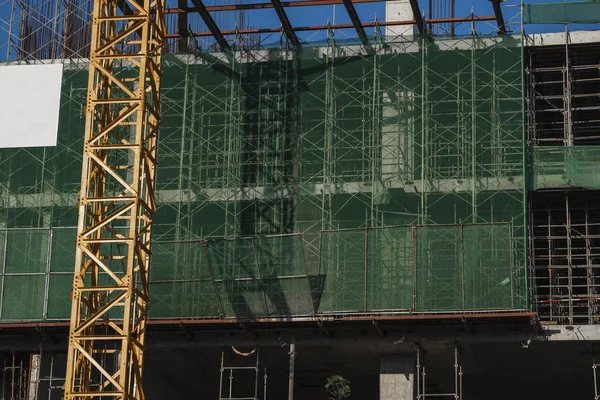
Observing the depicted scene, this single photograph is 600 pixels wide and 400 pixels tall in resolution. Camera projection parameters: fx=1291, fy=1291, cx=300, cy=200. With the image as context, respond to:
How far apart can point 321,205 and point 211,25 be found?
711cm

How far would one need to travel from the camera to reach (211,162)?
141ft

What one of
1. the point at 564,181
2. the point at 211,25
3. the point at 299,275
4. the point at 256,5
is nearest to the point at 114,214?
the point at 299,275

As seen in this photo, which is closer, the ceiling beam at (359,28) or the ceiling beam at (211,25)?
the ceiling beam at (211,25)

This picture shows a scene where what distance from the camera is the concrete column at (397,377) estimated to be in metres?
38.9

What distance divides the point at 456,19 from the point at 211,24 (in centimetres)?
810

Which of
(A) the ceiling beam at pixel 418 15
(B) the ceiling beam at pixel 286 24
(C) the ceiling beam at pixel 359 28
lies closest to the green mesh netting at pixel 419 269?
(C) the ceiling beam at pixel 359 28

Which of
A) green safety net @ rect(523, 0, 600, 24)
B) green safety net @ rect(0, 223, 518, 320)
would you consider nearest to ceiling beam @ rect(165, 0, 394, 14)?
green safety net @ rect(523, 0, 600, 24)

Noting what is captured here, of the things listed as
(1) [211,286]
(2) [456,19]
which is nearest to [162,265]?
(1) [211,286]

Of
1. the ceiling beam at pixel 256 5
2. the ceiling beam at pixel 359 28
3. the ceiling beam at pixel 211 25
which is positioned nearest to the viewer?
the ceiling beam at pixel 211 25

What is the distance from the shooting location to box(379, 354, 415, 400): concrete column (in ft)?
128

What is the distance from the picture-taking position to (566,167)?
40.8 m

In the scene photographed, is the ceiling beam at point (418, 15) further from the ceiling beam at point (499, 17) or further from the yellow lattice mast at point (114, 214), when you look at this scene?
the yellow lattice mast at point (114, 214)

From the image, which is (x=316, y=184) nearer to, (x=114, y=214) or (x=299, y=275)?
(x=299, y=275)

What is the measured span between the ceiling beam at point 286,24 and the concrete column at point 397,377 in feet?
36.9
